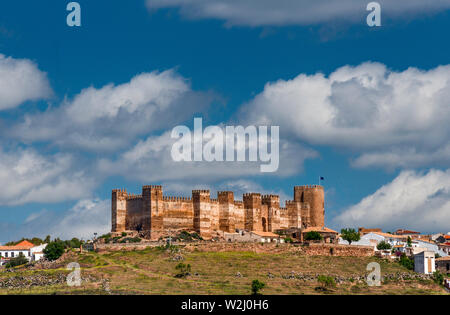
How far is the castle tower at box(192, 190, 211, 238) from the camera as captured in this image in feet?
350

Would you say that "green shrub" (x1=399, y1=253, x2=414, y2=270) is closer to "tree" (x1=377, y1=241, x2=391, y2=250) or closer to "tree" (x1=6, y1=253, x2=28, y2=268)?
"tree" (x1=377, y1=241, x2=391, y2=250)

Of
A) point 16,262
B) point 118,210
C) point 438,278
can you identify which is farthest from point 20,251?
point 438,278

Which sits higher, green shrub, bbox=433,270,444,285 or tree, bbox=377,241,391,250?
tree, bbox=377,241,391,250

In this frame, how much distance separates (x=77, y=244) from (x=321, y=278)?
3613 cm

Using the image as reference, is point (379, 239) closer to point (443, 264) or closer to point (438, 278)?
point (443, 264)

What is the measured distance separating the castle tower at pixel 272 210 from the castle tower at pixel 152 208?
1598 centimetres

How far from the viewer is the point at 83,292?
78.2 metres

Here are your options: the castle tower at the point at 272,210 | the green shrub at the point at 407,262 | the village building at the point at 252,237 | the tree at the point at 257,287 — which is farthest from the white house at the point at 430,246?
the tree at the point at 257,287

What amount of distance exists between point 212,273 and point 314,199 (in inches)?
1415

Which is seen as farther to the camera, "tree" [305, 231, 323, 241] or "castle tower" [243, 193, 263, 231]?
"castle tower" [243, 193, 263, 231]

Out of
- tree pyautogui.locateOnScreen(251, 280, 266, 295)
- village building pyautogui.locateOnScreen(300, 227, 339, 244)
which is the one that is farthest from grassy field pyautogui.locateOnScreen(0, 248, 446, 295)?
village building pyautogui.locateOnScreen(300, 227, 339, 244)

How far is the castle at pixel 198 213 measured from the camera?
105 metres

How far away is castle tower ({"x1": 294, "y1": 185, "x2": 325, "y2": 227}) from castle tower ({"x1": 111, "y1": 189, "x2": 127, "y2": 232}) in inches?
981

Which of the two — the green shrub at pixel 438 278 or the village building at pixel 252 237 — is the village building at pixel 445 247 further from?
the village building at pixel 252 237
